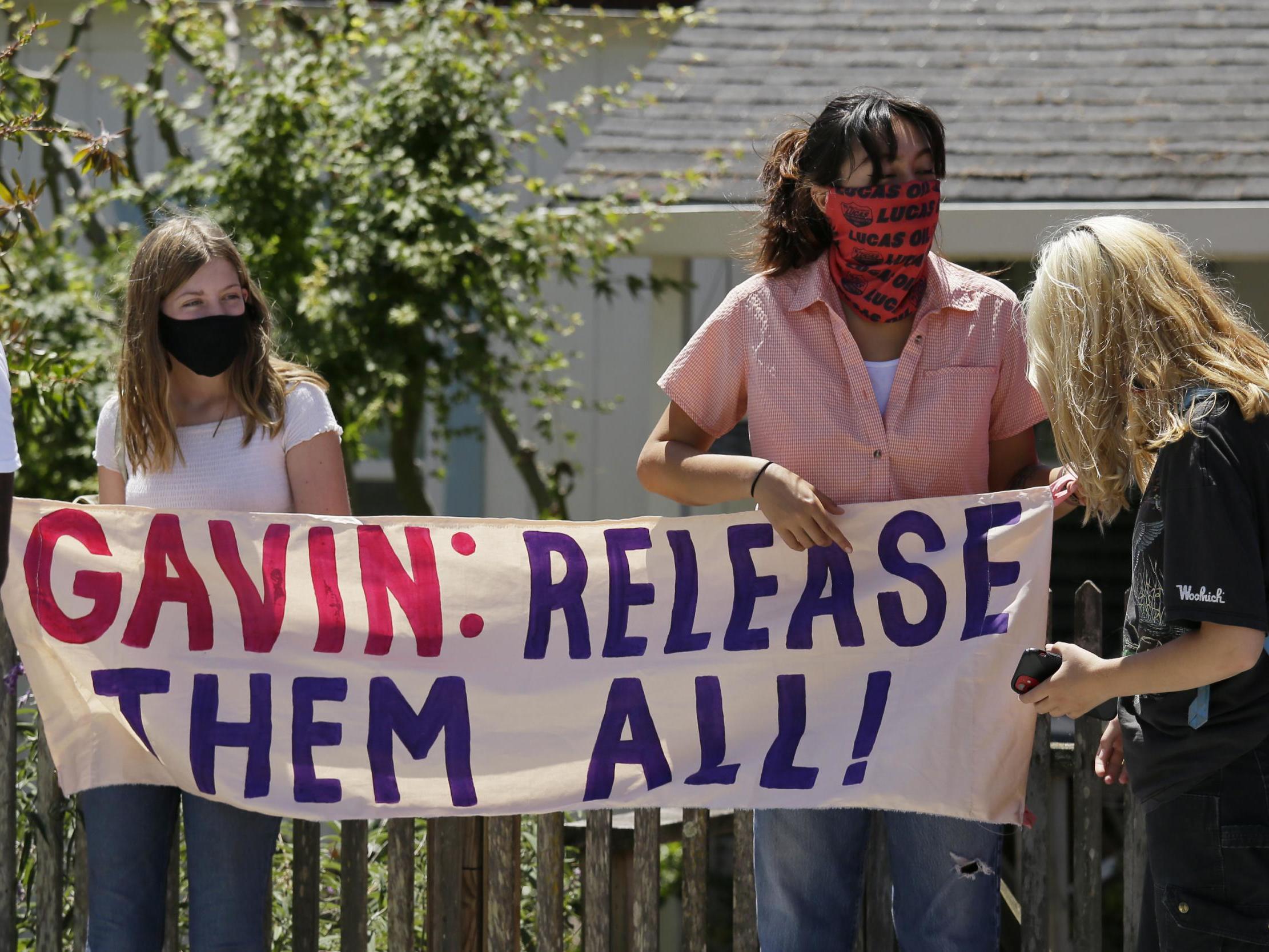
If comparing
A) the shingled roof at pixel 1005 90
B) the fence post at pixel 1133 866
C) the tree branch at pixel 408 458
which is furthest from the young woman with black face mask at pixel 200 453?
the tree branch at pixel 408 458

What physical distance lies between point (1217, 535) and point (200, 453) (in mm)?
2220

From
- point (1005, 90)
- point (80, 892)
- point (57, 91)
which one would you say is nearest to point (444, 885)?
point (80, 892)

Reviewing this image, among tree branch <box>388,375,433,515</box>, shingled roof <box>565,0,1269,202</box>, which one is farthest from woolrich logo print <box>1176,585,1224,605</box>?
tree branch <box>388,375,433,515</box>

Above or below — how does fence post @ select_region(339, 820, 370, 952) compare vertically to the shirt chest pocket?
below

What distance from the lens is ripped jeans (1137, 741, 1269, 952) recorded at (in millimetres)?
2479

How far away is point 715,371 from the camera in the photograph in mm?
3137

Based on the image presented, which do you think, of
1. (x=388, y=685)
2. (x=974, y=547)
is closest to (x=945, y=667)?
(x=974, y=547)

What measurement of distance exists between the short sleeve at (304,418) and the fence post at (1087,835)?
74.5 inches

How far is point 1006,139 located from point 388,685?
387 cm

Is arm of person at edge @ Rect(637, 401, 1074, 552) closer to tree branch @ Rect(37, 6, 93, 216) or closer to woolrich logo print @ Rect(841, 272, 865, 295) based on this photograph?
woolrich logo print @ Rect(841, 272, 865, 295)

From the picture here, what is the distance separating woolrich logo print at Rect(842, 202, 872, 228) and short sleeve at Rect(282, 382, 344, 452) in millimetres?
1247

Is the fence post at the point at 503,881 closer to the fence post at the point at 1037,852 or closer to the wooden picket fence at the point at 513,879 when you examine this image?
the wooden picket fence at the point at 513,879

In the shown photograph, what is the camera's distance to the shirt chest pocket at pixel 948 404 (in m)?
3.01

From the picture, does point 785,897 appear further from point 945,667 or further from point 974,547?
point 974,547
